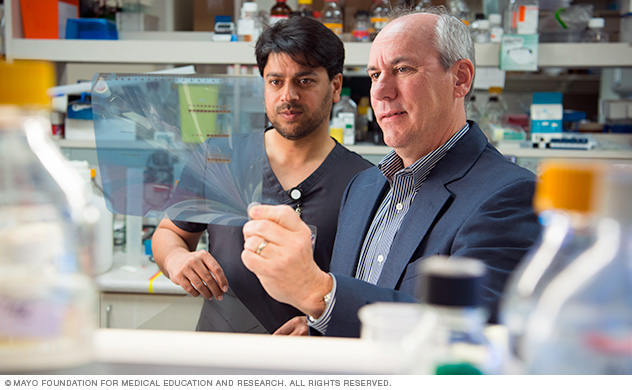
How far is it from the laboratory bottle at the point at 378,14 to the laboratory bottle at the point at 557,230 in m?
2.33

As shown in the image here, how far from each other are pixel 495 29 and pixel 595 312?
96.2 inches

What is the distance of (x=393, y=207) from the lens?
54.1 inches

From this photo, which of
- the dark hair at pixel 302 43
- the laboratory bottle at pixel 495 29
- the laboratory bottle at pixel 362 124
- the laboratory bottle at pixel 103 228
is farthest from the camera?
the laboratory bottle at pixel 362 124

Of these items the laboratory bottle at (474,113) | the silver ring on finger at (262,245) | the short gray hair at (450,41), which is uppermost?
the short gray hair at (450,41)

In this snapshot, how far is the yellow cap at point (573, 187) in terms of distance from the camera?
360mm

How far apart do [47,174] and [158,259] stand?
128 cm

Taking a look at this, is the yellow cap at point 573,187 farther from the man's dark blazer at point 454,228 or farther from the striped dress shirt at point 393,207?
the striped dress shirt at point 393,207

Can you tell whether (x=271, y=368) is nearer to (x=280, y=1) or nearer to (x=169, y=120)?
(x=169, y=120)

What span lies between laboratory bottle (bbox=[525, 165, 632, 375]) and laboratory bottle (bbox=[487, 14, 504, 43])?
236cm

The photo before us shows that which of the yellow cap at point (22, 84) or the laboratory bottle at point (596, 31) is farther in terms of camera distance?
the laboratory bottle at point (596, 31)

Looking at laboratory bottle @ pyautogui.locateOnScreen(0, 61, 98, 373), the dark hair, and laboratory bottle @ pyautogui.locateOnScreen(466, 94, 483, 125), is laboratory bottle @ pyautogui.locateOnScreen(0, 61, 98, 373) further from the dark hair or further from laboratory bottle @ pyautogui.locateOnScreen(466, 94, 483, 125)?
laboratory bottle @ pyautogui.locateOnScreen(466, 94, 483, 125)

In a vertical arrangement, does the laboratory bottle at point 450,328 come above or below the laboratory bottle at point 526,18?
below

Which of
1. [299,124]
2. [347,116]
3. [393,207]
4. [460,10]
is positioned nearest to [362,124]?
[347,116]

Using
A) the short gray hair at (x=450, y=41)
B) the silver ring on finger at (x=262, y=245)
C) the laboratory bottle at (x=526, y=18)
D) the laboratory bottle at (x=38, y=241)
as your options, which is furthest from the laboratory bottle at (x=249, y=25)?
the laboratory bottle at (x=38, y=241)
